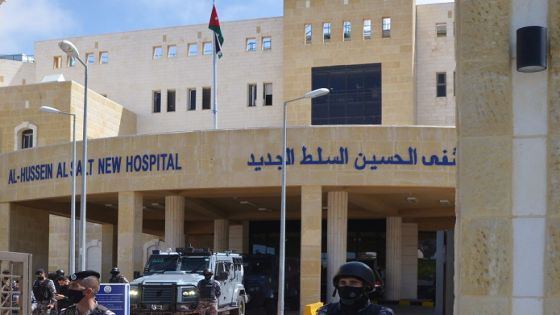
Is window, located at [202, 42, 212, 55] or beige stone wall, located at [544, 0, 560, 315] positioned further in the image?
window, located at [202, 42, 212, 55]

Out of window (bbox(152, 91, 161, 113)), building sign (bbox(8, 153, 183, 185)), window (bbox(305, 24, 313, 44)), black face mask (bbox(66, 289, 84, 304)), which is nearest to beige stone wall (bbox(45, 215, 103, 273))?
window (bbox(152, 91, 161, 113))

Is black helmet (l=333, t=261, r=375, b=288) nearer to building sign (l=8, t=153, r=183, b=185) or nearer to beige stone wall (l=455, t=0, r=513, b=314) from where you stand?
beige stone wall (l=455, t=0, r=513, b=314)

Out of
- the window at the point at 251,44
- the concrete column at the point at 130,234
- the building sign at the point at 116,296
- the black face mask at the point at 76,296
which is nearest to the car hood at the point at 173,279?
the building sign at the point at 116,296

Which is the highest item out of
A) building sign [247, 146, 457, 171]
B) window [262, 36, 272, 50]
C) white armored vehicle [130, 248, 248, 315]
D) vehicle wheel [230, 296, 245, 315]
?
window [262, 36, 272, 50]

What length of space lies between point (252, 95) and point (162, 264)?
29911mm

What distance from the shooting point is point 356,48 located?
48.8 meters

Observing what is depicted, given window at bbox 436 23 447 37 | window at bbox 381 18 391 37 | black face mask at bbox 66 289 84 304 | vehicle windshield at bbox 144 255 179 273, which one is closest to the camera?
black face mask at bbox 66 289 84 304

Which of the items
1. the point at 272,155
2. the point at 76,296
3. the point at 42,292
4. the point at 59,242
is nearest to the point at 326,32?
the point at 59,242

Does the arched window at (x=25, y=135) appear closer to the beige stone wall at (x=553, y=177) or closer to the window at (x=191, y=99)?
the window at (x=191, y=99)

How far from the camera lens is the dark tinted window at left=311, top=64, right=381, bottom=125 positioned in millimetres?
48125

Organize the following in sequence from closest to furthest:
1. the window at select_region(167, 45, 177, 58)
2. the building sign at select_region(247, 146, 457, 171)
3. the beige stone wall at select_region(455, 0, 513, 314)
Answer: the beige stone wall at select_region(455, 0, 513, 314)
the building sign at select_region(247, 146, 457, 171)
the window at select_region(167, 45, 177, 58)

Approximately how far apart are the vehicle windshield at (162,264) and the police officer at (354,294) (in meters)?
18.9

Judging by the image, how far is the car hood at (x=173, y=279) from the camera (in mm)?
22906

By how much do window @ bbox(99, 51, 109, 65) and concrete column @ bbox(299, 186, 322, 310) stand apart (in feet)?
99.5
